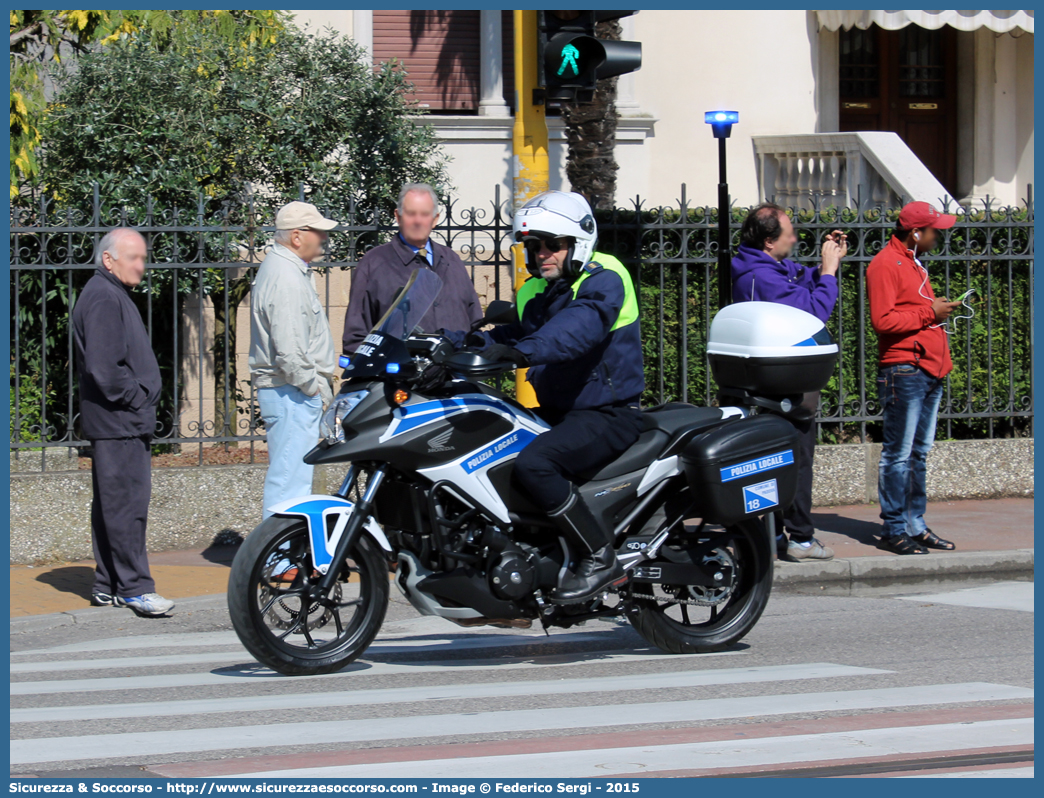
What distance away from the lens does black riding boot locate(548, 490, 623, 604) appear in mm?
5527

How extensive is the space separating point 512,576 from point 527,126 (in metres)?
3.68

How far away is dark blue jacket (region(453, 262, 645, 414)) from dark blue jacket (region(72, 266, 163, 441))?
225 cm

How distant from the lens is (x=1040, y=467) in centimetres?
1043

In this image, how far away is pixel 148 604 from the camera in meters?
7.20

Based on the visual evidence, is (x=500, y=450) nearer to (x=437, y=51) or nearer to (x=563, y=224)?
(x=563, y=224)

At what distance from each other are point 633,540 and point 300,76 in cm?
695

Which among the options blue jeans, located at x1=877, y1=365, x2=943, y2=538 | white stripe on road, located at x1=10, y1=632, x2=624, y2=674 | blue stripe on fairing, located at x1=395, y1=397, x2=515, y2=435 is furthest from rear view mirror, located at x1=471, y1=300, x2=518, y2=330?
blue jeans, located at x1=877, y1=365, x2=943, y2=538

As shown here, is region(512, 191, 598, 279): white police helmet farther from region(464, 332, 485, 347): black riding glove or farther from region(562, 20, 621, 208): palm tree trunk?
region(562, 20, 621, 208): palm tree trunk

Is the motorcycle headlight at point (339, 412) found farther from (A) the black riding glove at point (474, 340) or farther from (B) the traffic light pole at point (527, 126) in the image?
(B) the traffic light pole at point (527, 126)

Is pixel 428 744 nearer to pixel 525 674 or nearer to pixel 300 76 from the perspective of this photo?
pixel 525 674

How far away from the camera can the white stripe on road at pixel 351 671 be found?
5.62 meters

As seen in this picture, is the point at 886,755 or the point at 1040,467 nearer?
the point at 886,755

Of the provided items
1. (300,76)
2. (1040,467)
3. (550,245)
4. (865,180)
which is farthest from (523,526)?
(865,180)

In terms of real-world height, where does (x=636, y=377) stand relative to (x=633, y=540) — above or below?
above
